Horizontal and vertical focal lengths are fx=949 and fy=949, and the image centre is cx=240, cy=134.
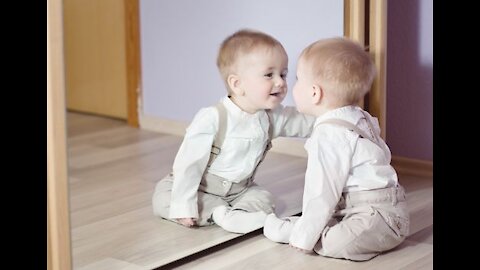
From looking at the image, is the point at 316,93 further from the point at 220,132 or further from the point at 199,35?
the point at 199,35

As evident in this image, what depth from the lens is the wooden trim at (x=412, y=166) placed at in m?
2.56

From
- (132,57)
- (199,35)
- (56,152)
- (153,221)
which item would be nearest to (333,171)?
(153,221)

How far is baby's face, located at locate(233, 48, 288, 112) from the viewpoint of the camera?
85.2 inches

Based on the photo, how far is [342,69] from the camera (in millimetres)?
2021

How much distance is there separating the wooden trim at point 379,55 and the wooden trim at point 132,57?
934 mm

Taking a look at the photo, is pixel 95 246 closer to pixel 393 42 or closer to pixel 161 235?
pixel 161 235

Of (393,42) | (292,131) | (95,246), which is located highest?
(393,42)

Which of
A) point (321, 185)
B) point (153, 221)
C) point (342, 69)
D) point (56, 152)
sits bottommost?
point (153, 221)

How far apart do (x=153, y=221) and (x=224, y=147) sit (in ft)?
0.78

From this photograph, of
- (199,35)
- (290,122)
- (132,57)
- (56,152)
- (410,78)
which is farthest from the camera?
(132,57)

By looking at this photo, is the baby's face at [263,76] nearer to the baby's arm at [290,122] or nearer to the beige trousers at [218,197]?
the baby's arm at [290,122]

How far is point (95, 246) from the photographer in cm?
203
